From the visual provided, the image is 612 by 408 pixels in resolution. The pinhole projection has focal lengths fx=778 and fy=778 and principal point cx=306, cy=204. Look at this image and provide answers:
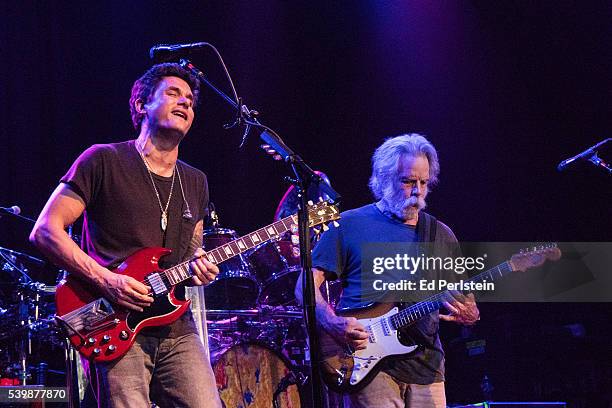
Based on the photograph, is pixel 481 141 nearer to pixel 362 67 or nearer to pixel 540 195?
pixel 540 195

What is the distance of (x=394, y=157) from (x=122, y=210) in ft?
6.26

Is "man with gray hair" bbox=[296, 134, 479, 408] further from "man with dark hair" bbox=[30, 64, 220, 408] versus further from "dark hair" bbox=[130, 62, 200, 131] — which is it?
"dark hair" bbox=[130, 62, 200, 131]

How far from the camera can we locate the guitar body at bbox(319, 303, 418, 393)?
14.2 ft

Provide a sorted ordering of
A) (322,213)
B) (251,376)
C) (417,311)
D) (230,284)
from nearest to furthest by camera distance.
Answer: (322,213)
(417,311)
(251,376)
(230,284)

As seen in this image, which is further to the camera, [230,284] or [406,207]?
[230,284]

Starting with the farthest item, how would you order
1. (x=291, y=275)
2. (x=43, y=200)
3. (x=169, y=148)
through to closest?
(x=43, y=200) < (x=291, y=275) < (x=169, y=148)

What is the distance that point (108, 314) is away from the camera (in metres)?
3.69

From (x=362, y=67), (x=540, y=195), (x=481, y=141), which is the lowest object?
(x=540, y=195)

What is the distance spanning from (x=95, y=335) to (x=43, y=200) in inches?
156

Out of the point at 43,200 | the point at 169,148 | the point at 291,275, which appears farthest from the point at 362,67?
the point at 169,148

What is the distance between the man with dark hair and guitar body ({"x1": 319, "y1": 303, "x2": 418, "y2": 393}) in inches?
34.0

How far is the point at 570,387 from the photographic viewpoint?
7875 mm

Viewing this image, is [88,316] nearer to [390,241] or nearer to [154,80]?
[154,80]

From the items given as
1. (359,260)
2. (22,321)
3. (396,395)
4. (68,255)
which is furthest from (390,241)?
(22,321)
